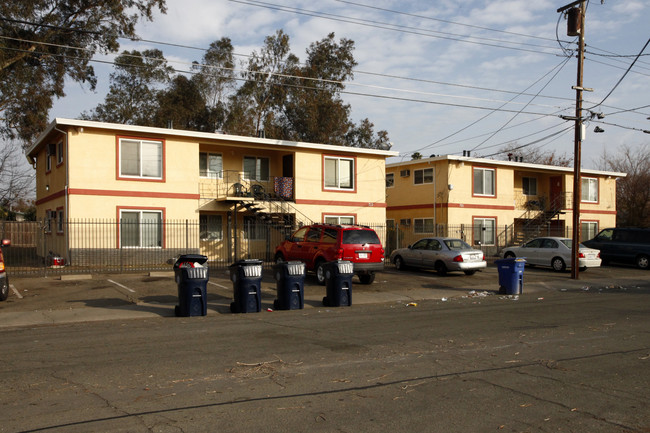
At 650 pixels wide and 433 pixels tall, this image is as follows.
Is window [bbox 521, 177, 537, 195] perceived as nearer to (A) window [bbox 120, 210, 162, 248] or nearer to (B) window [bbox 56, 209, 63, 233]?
(A) window [bbox 120, 210, 162, 248]

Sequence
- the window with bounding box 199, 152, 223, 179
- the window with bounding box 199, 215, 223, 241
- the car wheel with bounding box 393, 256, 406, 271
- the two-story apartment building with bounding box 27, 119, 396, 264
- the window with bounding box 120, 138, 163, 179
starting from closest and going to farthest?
the two-story apartment building with bounding box 27, 119, 396, 264
the window with bounding box 120, 138, 163, 179
the car wheel with bounding box 393, 256, 406, 271
the window with bounding box 199, 152, 223, 179
the window with bounding box 199, 215, 223, 241

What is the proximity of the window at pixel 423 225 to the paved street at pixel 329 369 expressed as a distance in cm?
1884

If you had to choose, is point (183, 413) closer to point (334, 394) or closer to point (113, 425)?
point (113, 425)

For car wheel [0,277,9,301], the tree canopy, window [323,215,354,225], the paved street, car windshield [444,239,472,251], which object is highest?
the tree canopy

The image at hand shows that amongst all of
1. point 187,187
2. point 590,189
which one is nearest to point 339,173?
point 187,187

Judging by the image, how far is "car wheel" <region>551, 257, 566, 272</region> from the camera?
80.0 ft

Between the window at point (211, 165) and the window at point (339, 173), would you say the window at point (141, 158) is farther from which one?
the window at point (339, 173)

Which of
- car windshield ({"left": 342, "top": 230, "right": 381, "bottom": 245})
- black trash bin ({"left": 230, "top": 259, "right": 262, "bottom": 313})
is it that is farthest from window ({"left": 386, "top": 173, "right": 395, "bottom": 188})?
black trash bin ({"left": 230, "top": 259, "right": 262, "bottom": 313})

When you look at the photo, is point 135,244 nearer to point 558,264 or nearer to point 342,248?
point 342,248

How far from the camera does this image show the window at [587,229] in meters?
38.0

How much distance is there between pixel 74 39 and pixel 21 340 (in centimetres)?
2623

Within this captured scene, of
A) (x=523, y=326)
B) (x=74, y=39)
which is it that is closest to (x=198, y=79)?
(x=74, y=39)

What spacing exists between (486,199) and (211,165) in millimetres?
16525

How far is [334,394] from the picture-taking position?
6.31 m
